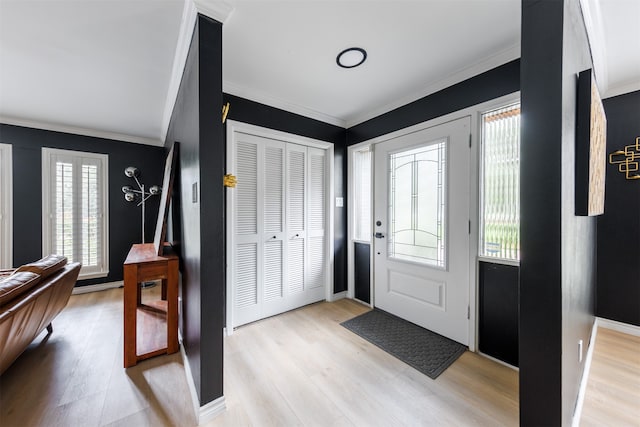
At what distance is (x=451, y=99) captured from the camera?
2264mm

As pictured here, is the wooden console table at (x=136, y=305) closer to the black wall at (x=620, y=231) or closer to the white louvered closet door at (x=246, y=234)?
the white louvered closet door at (x=246, y=234)

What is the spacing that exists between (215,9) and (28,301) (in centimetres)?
221

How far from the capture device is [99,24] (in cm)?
161

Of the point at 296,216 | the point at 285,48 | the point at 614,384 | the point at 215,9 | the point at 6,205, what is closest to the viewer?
the point at 215,9

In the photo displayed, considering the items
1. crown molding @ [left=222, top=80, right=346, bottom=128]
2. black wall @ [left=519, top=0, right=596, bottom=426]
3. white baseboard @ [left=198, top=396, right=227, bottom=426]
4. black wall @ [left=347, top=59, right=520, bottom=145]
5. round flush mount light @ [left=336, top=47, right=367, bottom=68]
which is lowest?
white baseboard @ [left=198, top=396, right=227, bottom=426]

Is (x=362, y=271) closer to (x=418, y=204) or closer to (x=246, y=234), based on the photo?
(x=418, y=204)

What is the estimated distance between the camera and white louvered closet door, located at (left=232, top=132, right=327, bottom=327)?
2.55 metres

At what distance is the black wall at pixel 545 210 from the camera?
95 centimetres

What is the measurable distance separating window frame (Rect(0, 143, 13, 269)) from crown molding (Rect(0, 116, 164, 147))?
34cm

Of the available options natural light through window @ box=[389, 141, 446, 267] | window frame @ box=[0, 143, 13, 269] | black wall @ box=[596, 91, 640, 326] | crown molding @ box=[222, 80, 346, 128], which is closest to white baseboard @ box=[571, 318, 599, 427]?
black wall @ box=[596, 91, 640, 326]

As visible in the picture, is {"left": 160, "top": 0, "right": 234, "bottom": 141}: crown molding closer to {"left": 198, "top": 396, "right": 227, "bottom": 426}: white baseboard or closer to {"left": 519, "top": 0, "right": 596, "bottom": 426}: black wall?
{"left": 519, "top": 0, "right": 596, "bottom": 426}: black wall

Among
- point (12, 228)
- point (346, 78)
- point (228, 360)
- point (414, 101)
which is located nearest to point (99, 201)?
point (12, 228)

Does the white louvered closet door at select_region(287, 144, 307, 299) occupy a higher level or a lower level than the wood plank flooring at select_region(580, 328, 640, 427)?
higher

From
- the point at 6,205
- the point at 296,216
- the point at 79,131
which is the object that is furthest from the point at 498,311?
the point at 6,205
